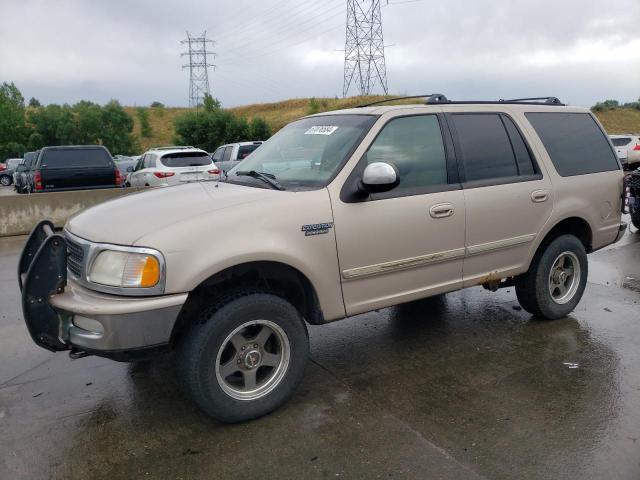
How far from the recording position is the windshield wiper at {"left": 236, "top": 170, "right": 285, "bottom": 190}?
379 cm

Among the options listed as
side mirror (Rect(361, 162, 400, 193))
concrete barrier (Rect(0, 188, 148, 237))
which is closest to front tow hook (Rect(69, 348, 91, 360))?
side mirror (Rect(361, 162, 400, 193))

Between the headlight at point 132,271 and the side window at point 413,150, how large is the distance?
165cm

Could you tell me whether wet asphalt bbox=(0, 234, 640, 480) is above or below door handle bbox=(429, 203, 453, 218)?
below

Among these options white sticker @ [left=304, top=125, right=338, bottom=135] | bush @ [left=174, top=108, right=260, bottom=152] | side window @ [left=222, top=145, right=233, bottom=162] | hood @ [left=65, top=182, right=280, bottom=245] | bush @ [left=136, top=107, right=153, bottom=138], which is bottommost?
hood @ [left=65, top=182, right=280, bottom=245]

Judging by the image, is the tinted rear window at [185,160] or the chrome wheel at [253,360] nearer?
the chrome wheel at [253,360]

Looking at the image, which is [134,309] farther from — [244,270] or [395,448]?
[395,448]

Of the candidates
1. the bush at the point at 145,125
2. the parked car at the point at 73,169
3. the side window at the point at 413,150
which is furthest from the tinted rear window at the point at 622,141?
the bush at the point at 145,125

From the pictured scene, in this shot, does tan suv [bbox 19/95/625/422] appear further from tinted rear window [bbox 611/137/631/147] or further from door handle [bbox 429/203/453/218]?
tinted rear window [bbox 611/137/631/147]

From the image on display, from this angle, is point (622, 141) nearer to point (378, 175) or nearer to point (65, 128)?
point (378, 175)

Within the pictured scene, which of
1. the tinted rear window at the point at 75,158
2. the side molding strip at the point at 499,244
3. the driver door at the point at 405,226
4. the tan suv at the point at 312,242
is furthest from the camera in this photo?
the tinted rear window at the point at 75,158

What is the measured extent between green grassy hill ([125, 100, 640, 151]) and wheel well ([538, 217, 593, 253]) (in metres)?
41.9

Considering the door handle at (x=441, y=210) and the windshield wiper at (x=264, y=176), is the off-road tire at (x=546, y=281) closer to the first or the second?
the door handle at (x=441, y=210)

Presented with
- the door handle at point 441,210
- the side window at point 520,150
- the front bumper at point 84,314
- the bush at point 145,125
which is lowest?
the front bumper at point 84,314

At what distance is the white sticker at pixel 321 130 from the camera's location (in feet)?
13.6
